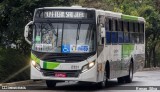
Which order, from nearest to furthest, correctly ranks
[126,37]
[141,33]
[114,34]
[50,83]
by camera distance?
[50,83]
[114,34]
[126,37]
[141,33]

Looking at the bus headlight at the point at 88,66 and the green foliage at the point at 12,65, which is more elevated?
the bus headlight at the point at 88,66

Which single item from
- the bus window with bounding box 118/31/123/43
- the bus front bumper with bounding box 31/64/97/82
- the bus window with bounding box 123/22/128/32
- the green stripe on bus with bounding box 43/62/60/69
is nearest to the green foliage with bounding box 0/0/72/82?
the bus front bumper with bounding box 31/64/97/82

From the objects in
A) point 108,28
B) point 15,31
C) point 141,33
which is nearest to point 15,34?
point 15,31

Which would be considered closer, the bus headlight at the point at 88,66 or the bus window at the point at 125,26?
the bus headlight at the point at 88,66

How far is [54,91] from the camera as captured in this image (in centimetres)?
1928

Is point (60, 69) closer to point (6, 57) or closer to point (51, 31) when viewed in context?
point (51, 31)

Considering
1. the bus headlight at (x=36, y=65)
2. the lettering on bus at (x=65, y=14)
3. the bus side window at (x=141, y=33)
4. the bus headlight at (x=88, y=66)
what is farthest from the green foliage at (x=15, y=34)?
the bus headlight at (x=88, y=66)

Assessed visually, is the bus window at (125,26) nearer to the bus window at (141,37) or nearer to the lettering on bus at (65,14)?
the bus window at (141,37)

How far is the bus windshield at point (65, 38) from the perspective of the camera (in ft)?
62.9

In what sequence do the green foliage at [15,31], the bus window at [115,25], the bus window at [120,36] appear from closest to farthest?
the bus window at [115,25], the green foliage at [15,31], the bus window at [120,36]

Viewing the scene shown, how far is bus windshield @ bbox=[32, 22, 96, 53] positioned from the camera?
1917 centimetres

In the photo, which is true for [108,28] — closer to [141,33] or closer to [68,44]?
[68,44]

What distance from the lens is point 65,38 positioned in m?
19.2

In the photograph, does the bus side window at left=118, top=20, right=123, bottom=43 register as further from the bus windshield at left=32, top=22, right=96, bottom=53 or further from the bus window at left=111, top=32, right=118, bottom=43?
the bus windshield at left=32, top=22, right=96, bottom=53
